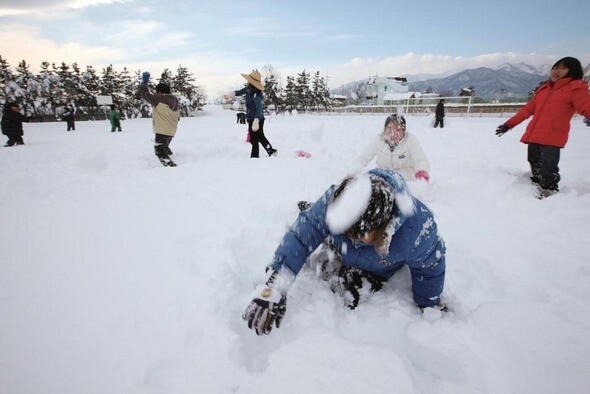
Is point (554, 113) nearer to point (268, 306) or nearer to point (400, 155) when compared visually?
point (400, 155)

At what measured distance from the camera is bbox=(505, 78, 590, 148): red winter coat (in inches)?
129

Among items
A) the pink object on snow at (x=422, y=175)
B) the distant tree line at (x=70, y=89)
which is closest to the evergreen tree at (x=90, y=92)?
the distant tree line at (x=70, y=89)

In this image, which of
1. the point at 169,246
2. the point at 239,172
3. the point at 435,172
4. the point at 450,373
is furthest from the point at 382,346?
the point at 435,172

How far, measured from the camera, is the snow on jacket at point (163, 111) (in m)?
5.44

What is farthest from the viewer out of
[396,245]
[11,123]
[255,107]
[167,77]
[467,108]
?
[167,77]

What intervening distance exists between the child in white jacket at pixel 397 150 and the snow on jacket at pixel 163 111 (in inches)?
163

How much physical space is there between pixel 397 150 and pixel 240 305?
2.60 metres

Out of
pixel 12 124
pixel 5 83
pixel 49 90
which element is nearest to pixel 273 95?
pixel 49 90

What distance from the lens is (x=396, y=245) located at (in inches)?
61.7

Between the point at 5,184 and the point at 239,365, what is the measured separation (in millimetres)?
4593

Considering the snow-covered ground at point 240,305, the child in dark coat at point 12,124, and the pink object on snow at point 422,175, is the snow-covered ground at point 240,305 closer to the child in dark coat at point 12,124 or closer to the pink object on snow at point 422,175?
the pink object on snow at point 422,175

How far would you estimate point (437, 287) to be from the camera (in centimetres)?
181

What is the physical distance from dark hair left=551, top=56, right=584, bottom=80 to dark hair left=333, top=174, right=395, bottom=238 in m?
3.76

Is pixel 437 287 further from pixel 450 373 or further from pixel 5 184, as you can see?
pixel 5 184
